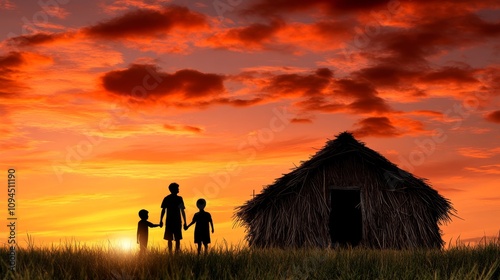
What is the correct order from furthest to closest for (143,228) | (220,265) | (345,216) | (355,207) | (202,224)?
(345,216)
(355,207)
(202,224)
(143,228)
(220,265)

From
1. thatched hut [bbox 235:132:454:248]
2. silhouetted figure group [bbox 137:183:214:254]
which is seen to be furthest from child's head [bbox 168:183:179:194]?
thatched hut [bbox 235:132:454:248]

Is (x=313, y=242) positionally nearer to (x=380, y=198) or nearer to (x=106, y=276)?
(x=380, y=198)

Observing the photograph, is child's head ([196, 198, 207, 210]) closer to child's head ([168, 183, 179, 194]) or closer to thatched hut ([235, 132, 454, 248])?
child's head ([168, 183, 179, 194])

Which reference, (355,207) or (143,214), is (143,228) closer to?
(143,214)

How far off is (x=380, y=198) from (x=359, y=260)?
10.7 m

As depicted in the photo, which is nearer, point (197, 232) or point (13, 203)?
point (13, 203)

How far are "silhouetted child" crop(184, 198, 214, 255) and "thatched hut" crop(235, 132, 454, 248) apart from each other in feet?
25.5

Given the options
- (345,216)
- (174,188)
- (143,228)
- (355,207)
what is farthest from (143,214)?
(345,216)

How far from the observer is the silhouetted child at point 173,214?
14.7 meters

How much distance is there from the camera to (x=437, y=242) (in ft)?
76.6

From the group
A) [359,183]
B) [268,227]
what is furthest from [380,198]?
[268,227]

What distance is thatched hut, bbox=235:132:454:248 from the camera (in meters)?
22.5

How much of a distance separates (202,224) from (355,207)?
9.25m

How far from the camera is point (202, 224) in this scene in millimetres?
14891
